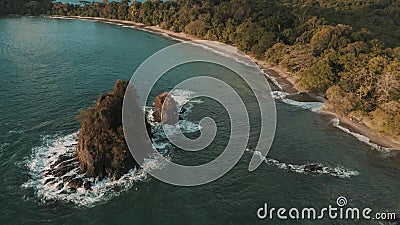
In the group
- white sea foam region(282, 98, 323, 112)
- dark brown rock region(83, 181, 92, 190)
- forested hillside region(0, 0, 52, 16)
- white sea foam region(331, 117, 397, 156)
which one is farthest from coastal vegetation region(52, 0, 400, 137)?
dark brown rock region(83, 181, 92, 190)

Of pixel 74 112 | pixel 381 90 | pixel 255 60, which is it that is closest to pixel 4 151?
pixel 74 112

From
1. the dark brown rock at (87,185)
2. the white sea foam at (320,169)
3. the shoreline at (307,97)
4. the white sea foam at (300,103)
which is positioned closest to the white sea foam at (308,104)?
the white sea foam at (300,103)

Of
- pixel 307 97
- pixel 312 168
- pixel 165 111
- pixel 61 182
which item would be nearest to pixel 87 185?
pixel 61 182

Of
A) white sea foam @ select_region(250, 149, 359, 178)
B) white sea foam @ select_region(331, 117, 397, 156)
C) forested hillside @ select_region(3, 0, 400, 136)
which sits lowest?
white sea foam @ select_region(250, 149, 359, 178)

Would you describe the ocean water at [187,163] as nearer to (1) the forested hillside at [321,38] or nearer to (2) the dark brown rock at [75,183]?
(2) the dark brown rock at [75,183]

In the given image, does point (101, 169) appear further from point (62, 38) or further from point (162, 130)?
point (62, 38)

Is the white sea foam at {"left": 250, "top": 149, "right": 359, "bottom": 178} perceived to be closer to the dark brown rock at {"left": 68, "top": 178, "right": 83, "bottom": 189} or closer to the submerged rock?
the submerged rock
